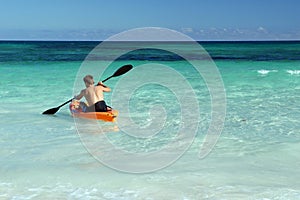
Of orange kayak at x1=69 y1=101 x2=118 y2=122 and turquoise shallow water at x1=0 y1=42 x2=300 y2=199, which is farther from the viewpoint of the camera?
orange kayak at x1=69 y1=101 x2=118 y2=122

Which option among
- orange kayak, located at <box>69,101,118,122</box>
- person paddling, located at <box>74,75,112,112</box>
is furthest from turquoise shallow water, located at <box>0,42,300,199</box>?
person paddling, located at <box>74,75,112,112</box>

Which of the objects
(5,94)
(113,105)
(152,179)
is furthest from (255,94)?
(152,179)

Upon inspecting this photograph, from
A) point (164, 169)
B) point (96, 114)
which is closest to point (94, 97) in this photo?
point (96, 114)

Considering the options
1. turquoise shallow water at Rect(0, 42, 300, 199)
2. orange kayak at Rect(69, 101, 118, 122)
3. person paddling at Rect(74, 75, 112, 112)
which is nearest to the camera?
turquoise shallow water at Rect(0, 42, 300, 199)

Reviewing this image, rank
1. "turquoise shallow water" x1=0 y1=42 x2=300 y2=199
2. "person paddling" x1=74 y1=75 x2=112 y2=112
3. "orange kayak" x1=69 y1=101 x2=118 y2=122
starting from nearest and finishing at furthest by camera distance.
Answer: "turquoise shallow water" x1=0 y1=42 x2=300 y2=199 → "orange kayak" x1=69 y1=101 x2=118 y2=122 → "person paddling" x1=74 y1=75 x2=112 y2=112

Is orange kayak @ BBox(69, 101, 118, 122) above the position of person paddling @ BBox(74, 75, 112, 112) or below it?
below

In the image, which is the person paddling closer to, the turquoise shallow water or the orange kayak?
the orange kayak

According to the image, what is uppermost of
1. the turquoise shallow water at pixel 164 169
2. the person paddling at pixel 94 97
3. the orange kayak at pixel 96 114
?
the person paddling at pixel 94 97

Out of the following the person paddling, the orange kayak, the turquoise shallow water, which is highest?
the person paddling

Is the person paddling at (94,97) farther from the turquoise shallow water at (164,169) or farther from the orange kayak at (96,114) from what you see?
the turquoise shallow water at (164,169)

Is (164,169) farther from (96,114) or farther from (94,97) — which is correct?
(94,97)

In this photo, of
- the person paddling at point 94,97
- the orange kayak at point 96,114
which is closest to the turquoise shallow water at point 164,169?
the orange kayak at point 96,114

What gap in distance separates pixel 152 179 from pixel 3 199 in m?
1.83

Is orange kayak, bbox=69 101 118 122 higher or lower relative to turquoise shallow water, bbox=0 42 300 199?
higher
